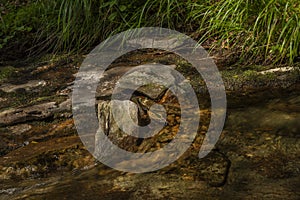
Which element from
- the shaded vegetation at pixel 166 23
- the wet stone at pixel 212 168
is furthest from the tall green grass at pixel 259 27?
the wet stone at pixel 212 168

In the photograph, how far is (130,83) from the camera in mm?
3342

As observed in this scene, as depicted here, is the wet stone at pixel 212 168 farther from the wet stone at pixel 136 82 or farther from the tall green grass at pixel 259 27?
the tall green grass at pixel 259 27

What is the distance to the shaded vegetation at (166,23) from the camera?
3.31m

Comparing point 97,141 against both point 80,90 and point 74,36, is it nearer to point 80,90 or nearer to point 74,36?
point 80,90

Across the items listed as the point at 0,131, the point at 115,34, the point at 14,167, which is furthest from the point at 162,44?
the point at 14,167

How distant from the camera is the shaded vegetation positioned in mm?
3312

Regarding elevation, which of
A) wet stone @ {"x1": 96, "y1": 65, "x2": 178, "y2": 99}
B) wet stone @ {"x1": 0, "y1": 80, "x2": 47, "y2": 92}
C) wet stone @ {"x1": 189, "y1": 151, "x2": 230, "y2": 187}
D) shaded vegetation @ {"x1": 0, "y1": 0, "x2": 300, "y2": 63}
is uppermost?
shaded vegetation @ {"x1": 0, "y1": 0, "x2": 300, "y2": 63}

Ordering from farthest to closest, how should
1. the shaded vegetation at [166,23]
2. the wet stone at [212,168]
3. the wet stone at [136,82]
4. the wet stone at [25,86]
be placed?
the wet stone at [25,86] → the shaded vegetation at [166,23] → the wet stone at [136,82] → the wet stone at [212,168]

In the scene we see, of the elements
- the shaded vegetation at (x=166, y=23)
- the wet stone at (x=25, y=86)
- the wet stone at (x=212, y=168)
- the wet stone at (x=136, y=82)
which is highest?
the shaded vegetation at (x=166, y=23)

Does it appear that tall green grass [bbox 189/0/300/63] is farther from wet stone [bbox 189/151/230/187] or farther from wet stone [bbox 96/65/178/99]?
wet stone [bbox 189/151/230/187]

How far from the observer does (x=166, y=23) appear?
4.07 metres

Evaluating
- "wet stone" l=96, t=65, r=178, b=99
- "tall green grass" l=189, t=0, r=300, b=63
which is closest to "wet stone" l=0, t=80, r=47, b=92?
"wet stone" l=96, t=65, r=178, b=99

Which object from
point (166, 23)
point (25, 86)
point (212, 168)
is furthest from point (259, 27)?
point (25, 86)

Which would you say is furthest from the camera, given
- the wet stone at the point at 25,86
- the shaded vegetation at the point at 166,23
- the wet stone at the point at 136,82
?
the wet stone at the point at 25,86
